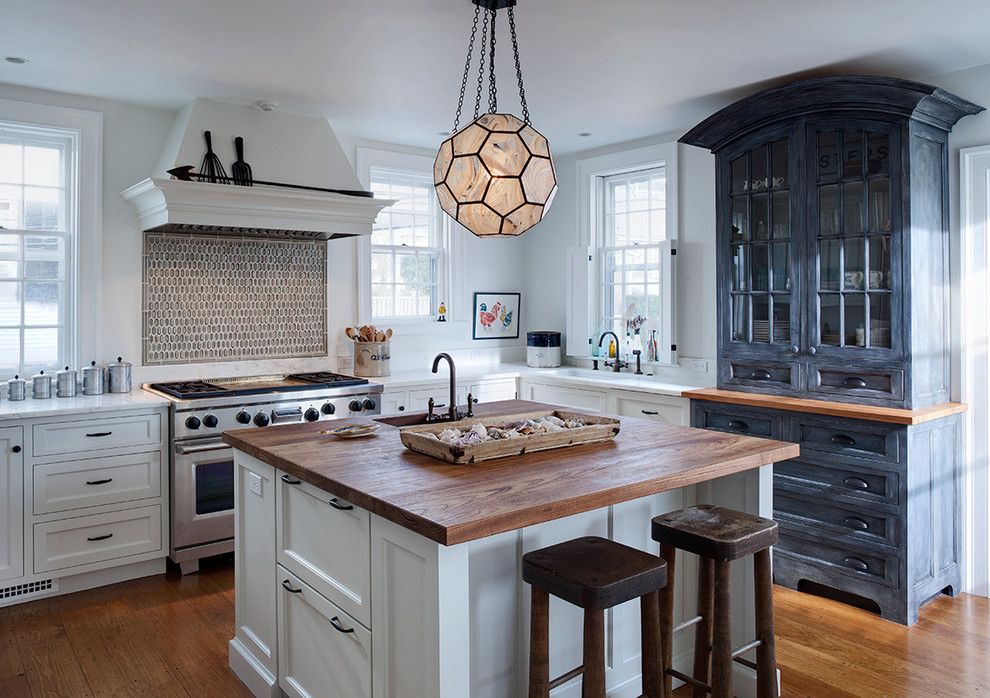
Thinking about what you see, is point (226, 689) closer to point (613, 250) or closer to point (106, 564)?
point (106, 564)

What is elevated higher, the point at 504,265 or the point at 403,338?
the point at 504,265

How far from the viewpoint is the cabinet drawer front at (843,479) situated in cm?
360

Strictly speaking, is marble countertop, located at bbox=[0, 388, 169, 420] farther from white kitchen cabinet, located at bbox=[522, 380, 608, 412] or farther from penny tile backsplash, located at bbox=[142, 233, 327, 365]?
white kitchen cabinet, located at bbox=[522, 380, 608, 412]

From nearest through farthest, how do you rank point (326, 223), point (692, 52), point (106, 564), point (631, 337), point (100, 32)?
point (100, 32)
point (692, 52)
point (106, 564)
point (326, 223)
point (631, 337)

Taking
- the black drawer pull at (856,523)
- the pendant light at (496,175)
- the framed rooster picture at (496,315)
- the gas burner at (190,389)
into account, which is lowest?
the black drawer pull at (856,523)

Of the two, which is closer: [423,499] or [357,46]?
[423,499]

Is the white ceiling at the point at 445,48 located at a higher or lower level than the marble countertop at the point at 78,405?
higher

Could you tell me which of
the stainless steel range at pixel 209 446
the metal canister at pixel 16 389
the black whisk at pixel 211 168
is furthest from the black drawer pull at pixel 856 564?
the metal canister at pixel 16 389

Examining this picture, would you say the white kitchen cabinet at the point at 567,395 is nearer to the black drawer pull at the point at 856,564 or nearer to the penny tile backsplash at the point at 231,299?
the penny tile backsplash at the point at 231,299

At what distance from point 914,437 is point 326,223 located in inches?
137

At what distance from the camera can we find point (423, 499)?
199 cm

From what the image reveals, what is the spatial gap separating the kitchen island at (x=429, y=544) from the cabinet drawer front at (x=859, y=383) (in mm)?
1287

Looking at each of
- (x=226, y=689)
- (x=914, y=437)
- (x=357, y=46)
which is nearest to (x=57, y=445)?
(x=226, y=689)

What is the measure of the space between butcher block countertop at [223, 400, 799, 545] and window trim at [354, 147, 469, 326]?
2501mm
